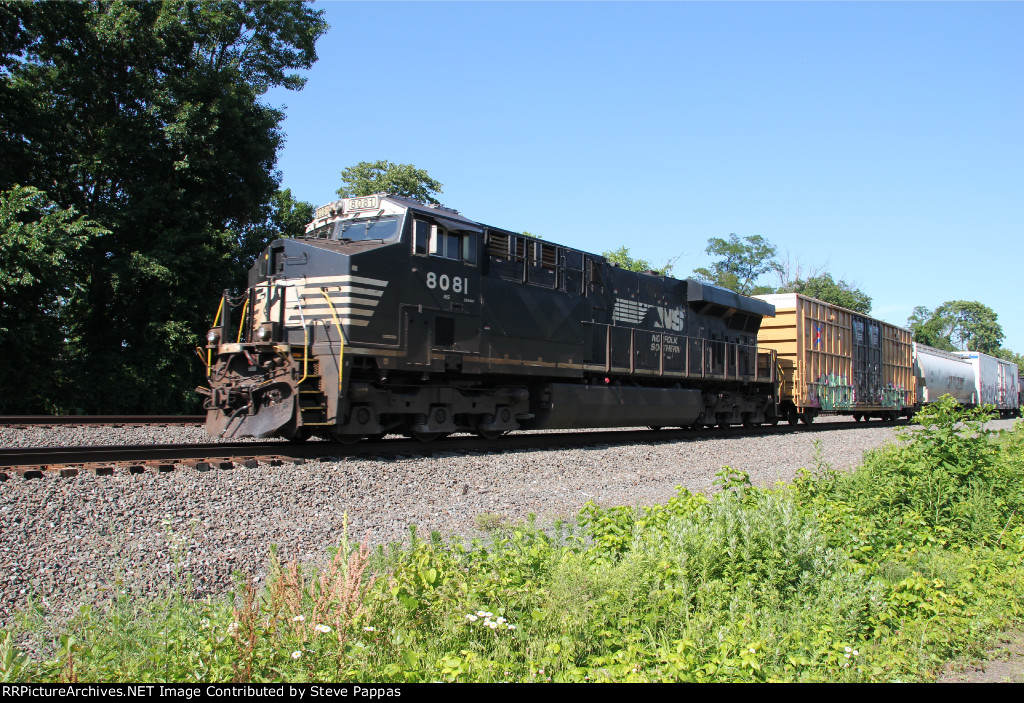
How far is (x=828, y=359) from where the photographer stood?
22.5 m

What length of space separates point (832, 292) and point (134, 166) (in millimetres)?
61660

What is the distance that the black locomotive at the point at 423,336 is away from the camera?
9812 millimetres

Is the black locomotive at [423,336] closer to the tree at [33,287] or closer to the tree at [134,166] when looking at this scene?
the tree at [33,287]

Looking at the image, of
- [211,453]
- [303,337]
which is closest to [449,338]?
[303,337]

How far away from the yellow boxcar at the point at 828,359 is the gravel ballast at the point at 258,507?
10.5m

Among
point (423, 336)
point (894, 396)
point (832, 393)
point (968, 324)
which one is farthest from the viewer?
point (968, 324)

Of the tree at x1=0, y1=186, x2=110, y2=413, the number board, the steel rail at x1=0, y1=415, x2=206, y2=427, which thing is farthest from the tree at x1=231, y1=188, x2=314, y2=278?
the number board

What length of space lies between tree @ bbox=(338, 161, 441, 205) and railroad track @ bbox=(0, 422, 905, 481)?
29438 millimetres

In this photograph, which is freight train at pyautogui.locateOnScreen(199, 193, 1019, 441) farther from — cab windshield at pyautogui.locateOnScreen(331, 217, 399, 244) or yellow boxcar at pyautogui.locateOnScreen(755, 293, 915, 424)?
yellow boxcar at pyautogui.locateOnScreen(755, 293, 915, 424)

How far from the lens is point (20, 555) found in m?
4.82

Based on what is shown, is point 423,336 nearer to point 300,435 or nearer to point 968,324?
point 300,435

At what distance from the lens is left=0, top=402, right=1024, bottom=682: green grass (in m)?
3.32

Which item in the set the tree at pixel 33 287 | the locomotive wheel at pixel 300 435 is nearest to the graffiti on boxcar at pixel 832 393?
the locomotive wheel at pixel 300 435

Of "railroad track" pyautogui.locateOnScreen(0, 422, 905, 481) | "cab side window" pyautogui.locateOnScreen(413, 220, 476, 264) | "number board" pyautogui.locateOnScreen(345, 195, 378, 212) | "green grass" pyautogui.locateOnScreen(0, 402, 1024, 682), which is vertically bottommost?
"green grass" pyautogui.locateOnScreen(0, 402, 1024, 682)
